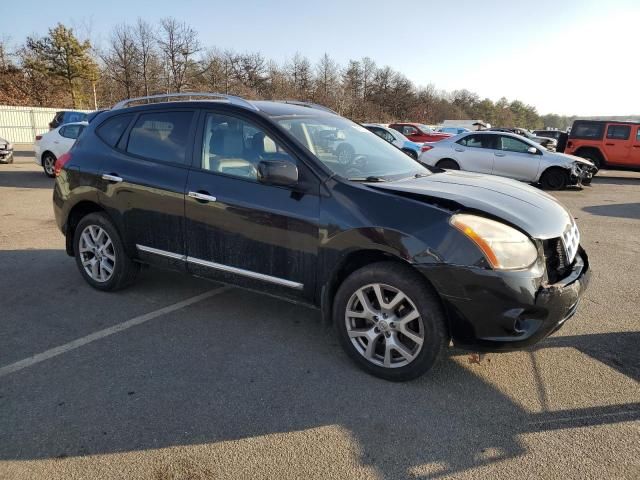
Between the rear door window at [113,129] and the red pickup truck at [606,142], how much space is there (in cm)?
1743

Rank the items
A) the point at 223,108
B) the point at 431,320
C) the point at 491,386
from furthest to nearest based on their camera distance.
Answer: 1. the point at 223,108
2. the point at 491,386
3. the point at 431,320

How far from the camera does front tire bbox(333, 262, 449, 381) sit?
2.97m

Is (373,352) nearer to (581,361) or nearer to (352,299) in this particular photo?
(352,299)

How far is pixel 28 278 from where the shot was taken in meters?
5.10

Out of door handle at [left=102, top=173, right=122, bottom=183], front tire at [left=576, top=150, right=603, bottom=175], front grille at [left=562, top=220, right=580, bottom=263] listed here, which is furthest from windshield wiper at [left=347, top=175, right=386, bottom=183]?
front tire at [left=576, top=150, right=603, bottom=175]

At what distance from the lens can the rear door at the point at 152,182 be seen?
402 centimetres

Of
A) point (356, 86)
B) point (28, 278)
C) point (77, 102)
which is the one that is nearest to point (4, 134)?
point (77, 102)

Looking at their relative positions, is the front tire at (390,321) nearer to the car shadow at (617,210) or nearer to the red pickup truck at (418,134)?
the car shadow at (617,210)

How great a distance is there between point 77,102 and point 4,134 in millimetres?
10356

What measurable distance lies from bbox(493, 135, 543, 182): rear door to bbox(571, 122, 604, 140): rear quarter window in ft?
20.0

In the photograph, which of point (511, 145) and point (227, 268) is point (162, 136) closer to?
point (227, 268)

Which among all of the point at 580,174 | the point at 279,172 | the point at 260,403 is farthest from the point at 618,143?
the point at 260,403

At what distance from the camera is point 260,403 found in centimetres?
292

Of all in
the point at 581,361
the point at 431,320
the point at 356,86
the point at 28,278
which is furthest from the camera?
the point at 356,86
